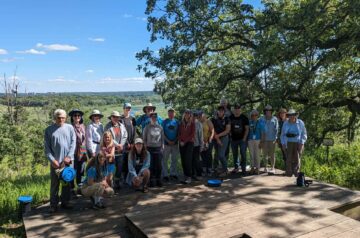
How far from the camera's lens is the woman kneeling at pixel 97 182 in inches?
236

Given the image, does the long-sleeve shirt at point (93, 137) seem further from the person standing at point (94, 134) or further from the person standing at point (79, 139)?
the person standing at point (79, 139)

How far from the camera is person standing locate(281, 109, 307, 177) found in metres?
7.48

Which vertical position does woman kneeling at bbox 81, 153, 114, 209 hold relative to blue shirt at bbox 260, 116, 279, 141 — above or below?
below

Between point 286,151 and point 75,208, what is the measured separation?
4.80 metres

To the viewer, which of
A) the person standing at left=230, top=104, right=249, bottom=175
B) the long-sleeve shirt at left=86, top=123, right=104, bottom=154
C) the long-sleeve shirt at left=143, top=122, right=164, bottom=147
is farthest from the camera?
the person standing at left=230, top=104, right=249, bottom=175

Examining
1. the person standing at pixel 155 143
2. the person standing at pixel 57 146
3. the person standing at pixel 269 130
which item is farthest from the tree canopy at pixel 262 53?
the person standing at pixel 57 146

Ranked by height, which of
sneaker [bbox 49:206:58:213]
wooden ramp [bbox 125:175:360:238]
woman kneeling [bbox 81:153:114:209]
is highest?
woman kneeling [bbox 81:153:114:209]

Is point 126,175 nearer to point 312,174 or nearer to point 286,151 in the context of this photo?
point 286,151

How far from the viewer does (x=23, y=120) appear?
48.0 metres

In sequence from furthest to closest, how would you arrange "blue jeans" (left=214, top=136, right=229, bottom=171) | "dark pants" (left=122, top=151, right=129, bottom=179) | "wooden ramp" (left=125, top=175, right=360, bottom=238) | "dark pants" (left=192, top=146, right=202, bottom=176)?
"blue jeans" (left=214, top=136, right=229, bottom=171) < "dark pants" (left=192, top=146, right=202, bottom=176) < "dark pants" (left=122, top=151, right=129, bottom=179) < "wooden ramp" (left=125, top=175, right=360, bottom=238)

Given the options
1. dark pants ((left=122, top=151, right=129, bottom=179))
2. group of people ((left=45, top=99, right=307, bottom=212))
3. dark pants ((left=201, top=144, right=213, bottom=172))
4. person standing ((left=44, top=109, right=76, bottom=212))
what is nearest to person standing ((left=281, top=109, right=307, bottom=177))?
group of people ((left=45, top=99, right=307, bottom=212))

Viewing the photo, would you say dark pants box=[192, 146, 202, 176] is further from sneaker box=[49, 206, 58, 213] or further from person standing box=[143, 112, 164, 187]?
sneaker box=[49, 206, 58, 213]

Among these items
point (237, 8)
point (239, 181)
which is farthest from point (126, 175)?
point (237, 8)

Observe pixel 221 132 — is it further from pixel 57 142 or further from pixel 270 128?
pixel 57 142
